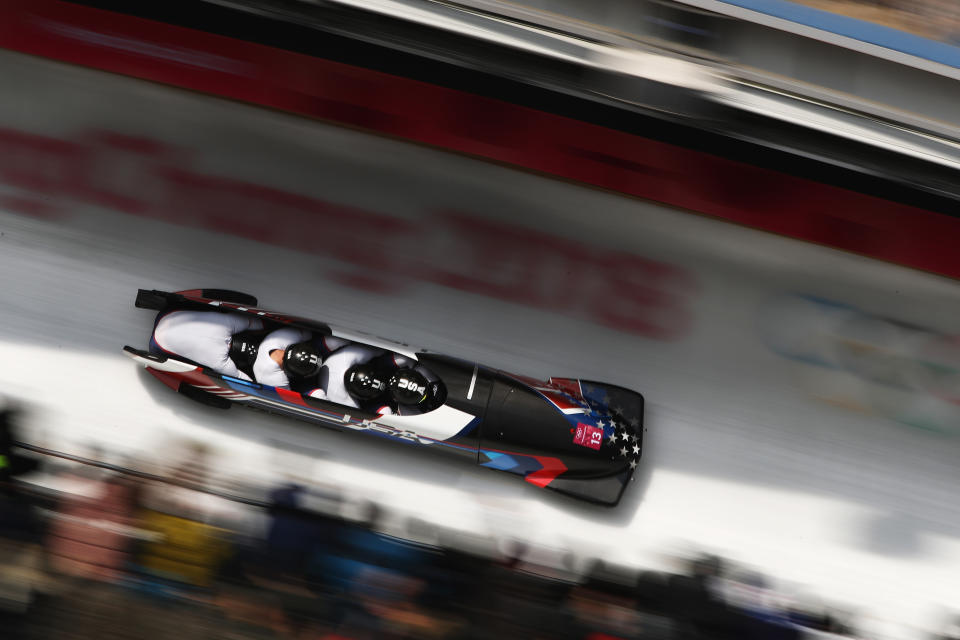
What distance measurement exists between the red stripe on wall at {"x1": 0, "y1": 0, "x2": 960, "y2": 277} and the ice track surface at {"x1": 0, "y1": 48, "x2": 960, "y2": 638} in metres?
0.37

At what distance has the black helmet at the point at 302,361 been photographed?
3104 millimetres

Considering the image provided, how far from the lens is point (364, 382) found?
10.2ft

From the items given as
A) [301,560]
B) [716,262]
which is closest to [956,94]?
[716,262]

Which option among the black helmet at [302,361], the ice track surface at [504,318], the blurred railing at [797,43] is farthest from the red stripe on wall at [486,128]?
the black helmet at [302,361]

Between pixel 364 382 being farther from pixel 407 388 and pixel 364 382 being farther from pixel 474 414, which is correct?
pixel 474 414

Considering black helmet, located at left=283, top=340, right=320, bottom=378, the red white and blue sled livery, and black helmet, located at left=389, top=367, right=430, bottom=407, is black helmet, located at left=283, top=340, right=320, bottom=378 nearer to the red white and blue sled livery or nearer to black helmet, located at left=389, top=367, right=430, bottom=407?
the red white and blue sled livery

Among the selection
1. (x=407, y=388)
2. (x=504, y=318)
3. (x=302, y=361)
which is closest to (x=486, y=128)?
(x=504, y=318)

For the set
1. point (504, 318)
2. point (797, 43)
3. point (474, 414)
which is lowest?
point (474, 414)

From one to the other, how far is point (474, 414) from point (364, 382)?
0.54 metres

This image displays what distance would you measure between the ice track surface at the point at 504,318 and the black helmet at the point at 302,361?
0.55 meters

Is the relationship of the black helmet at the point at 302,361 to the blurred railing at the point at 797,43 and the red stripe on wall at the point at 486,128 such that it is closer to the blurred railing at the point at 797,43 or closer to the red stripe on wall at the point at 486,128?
the red stripe on wall at the point at 486,128

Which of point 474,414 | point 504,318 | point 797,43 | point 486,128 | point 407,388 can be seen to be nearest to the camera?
point 797,43

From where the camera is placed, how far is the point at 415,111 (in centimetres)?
334

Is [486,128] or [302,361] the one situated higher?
[486,128]
